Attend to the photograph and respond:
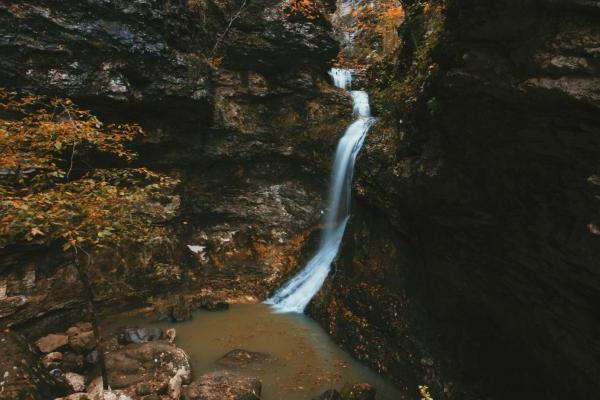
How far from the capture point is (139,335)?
9562 millimetres

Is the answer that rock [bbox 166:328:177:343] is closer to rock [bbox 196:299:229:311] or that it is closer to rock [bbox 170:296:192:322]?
rock [bbox 170:296:192:322]

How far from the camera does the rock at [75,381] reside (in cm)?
760

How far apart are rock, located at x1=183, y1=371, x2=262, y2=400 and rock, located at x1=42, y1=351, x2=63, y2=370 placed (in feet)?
9.61

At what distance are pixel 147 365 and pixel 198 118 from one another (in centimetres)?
745

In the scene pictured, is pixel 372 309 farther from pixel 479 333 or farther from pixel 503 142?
pixel 503 142

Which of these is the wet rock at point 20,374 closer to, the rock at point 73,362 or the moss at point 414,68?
the rock at point 73,362

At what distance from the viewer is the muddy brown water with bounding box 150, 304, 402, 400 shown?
8.24 metres

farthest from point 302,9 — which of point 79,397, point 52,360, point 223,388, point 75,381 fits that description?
point 79,397

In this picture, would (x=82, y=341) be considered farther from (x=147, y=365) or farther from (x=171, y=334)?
(x=171, y=334)

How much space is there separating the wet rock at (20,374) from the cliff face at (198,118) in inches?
93.2

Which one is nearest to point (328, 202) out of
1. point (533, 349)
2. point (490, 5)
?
point (533, 349)

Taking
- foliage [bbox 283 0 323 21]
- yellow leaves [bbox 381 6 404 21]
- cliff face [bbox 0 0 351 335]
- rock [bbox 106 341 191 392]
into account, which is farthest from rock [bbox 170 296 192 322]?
yellow leaves [bbox 381 6 404 21]

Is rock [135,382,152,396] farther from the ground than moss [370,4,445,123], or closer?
closer

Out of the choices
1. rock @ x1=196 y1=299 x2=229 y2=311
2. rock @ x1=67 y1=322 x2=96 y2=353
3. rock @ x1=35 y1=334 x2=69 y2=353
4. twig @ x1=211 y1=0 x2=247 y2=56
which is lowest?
rock @ x1=196 y1=299 x2=229 y2=311
